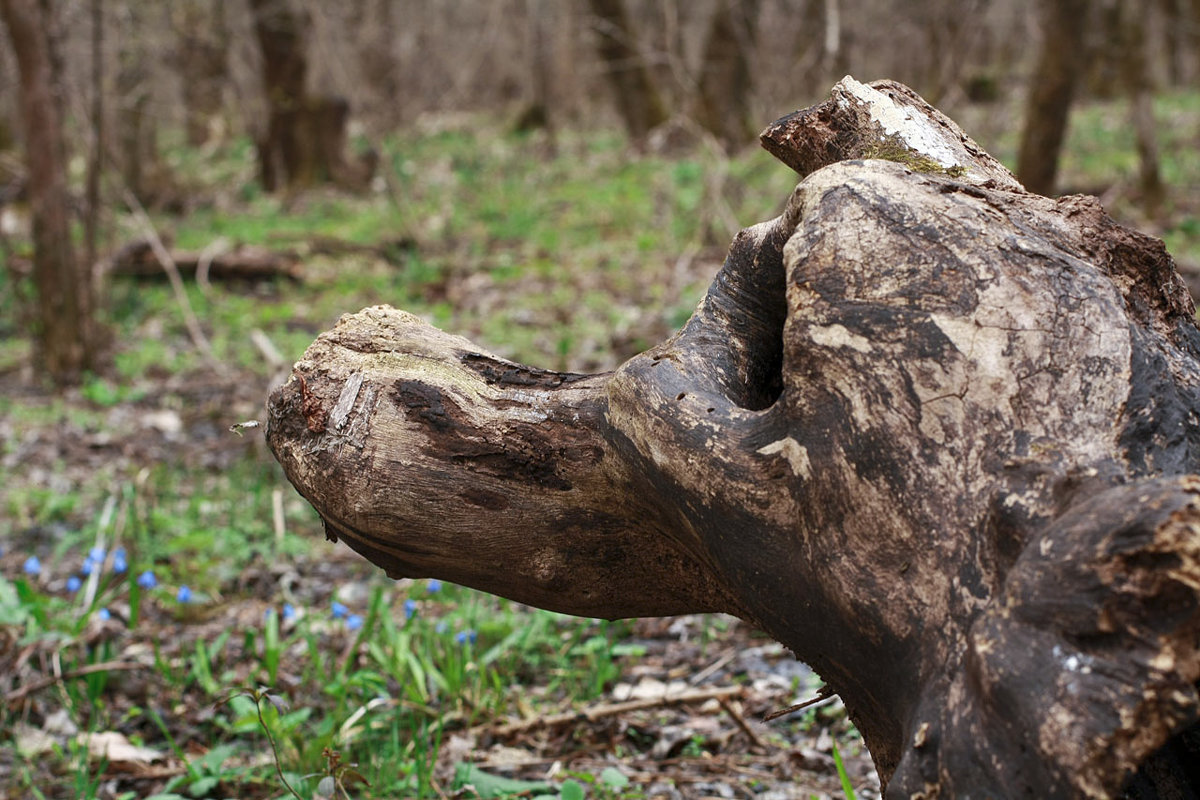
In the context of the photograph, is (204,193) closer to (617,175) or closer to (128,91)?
(128,91)

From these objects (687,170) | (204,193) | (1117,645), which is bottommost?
(204,193)

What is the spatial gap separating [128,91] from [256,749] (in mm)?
10033

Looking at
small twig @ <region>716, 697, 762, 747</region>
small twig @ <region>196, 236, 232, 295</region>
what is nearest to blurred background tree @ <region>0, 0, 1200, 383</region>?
small twig @ <region>196, 236, 232, 295</region>

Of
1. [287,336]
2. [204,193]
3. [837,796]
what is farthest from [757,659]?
[204,193]

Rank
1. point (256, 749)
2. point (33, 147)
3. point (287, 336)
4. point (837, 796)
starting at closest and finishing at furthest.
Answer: point (837, 796), point (256, 749), point (33, 147), point (287, 336)

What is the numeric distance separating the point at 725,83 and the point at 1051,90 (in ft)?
20.3

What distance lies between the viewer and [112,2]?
26.4 ft

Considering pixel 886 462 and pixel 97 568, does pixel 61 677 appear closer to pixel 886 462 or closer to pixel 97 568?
pixel 97 568

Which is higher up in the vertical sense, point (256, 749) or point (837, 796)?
point (837, 796)

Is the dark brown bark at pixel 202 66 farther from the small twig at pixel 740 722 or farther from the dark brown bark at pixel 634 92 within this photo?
the small twig at pixel 740 722

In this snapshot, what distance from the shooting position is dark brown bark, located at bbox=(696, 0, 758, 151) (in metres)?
12.9

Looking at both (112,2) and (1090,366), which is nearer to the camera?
(1090,366)

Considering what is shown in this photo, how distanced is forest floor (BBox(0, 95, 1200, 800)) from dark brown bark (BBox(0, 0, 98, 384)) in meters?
0.22

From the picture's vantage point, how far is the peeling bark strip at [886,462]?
107cm
